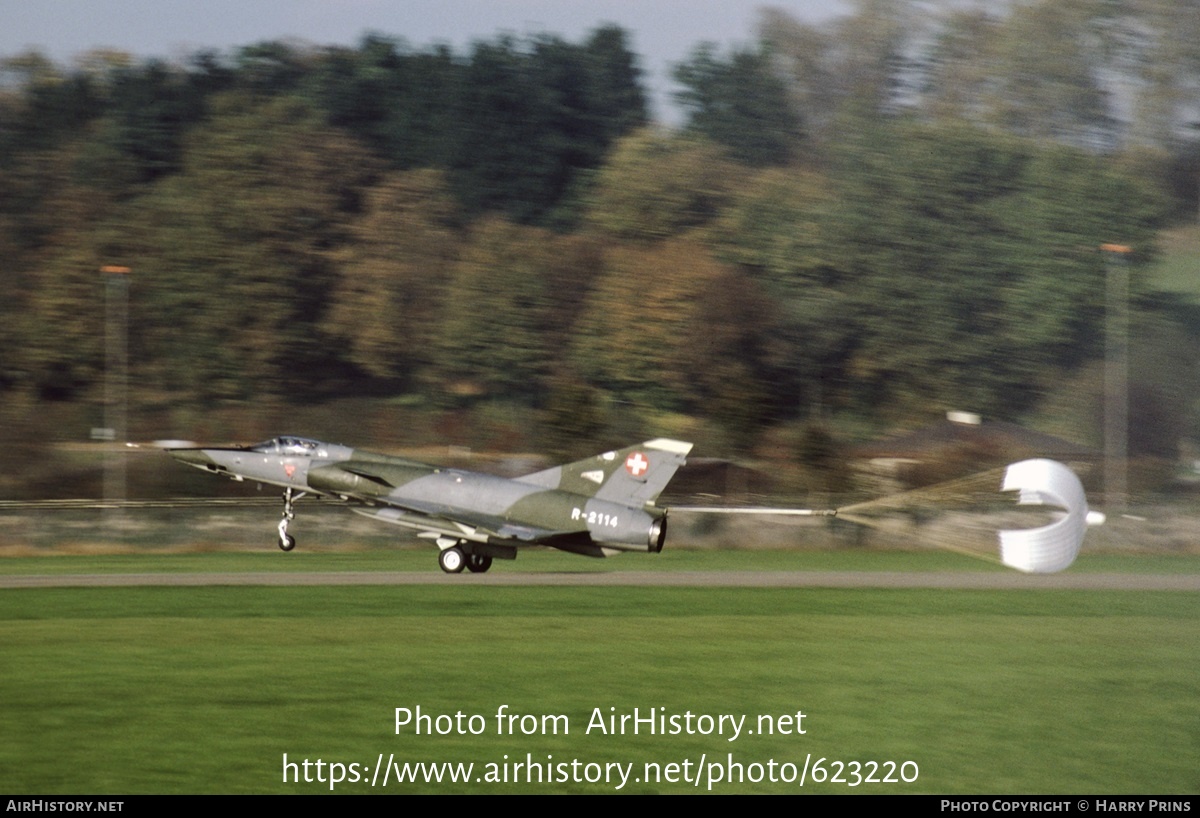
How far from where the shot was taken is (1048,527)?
18.0 metres

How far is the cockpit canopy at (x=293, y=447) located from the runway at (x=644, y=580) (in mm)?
3527

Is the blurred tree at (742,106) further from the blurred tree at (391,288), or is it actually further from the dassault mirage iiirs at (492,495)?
the dassault mirage iiirs at (492,495)

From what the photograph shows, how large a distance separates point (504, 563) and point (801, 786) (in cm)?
2570

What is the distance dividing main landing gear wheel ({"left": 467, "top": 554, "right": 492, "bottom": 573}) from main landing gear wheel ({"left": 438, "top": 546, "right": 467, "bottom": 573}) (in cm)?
33

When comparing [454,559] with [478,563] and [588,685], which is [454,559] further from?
[588,685]

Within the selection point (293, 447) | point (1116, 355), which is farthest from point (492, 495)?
point (1116, 355)

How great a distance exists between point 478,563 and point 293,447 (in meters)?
5.87

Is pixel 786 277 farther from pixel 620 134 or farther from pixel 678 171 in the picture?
pixel 620 134

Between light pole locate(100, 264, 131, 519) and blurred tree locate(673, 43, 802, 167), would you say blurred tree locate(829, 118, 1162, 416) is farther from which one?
light pole locate(100, 264, 131, 519)

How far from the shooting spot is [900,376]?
93.6 m

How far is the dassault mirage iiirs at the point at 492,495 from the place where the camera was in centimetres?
3303

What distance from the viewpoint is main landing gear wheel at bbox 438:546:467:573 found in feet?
115

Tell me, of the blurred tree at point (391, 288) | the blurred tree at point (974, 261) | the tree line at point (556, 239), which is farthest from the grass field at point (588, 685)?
the blurred tree at point (974, 261)

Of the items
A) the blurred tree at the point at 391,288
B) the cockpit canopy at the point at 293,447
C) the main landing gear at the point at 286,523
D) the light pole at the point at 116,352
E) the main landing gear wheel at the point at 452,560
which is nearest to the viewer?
the main landing gear wheel at the point at 452,560
